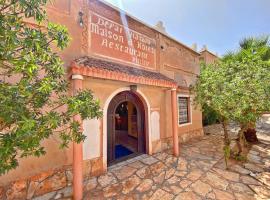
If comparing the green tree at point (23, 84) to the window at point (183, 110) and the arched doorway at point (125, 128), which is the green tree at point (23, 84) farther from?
the window at point (183, 110)

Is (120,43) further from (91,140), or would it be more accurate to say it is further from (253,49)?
(253,49)

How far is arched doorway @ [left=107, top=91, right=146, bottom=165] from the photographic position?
6.80m

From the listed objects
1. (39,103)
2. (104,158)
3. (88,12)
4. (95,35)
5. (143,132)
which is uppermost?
(88,12)

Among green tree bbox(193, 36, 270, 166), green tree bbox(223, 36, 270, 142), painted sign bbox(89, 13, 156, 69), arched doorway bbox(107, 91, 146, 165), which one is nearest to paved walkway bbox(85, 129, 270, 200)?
arched doorway bbox(107, 91, 146, 165)

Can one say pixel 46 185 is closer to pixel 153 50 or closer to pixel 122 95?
pixel 122 95

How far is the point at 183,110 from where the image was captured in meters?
10.8

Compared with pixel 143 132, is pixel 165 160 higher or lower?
lower

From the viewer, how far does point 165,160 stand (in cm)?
741

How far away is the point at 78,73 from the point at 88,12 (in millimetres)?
2926

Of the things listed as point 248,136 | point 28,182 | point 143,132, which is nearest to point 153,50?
point 143,132

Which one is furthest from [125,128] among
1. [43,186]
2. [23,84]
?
[23,84]

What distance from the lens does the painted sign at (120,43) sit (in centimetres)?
633

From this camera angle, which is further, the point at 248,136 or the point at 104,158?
the point at 248,136

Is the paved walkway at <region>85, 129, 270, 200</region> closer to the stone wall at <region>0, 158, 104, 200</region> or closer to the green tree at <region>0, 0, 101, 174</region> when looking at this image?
the stone wall at <region>0, 158, 104, 200</region>
